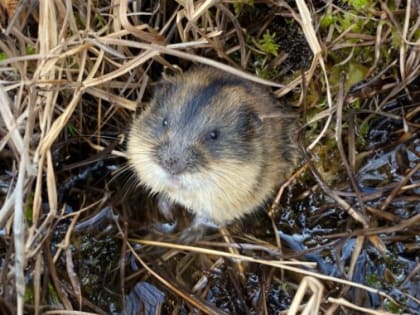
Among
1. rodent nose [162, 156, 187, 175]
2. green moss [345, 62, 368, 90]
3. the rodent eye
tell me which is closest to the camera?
rodent nose [162, 156, 187, 175]

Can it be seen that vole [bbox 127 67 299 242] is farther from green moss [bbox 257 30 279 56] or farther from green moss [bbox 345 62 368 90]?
green moss [bbox 345 62 368 90]

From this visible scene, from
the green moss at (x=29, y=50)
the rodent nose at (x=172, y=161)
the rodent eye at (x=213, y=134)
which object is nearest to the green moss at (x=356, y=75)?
the rodent eye at (x=213, y=134)

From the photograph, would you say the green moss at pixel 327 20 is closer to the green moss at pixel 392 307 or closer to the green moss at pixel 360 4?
the green moss at pixel 360 4

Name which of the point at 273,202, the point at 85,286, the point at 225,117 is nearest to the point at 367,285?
the point at 273,202

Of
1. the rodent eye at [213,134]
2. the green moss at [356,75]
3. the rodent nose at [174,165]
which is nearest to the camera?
the rodent nose at [174,165]

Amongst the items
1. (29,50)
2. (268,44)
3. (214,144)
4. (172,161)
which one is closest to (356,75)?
(268,44)

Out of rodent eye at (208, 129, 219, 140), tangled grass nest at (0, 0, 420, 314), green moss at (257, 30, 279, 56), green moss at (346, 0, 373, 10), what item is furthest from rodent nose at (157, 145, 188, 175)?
green moss at (346, 0, 373, 10)

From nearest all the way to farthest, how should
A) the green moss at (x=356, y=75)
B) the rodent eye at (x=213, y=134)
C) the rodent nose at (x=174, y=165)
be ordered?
the rodent nose at (x=174, y=165) < the rodent eye at (x=213, y=134) < the green moss at (x=356, y=75)
